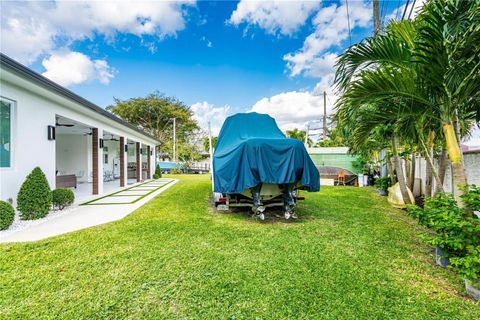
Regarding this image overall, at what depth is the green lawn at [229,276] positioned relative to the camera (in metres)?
2.33

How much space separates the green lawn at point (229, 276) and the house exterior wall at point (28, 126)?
86.5 inches

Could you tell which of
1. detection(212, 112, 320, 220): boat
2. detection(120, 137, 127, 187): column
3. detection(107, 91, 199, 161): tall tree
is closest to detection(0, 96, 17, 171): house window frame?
detection(212, 112, 320, 220): boat

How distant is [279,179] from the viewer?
203 inches

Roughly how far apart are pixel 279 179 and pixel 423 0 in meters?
3.65

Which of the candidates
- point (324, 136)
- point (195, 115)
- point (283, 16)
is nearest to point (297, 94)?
point (324, 136)

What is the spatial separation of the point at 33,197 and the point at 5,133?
5.01 ft

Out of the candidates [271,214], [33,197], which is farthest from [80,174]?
[271,214]

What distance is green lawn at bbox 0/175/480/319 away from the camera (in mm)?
→ 2326

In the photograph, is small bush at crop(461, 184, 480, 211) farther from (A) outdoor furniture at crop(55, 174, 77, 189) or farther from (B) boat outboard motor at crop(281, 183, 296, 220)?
(A) outdoor furniture at crop(55, 174, 77, 189)

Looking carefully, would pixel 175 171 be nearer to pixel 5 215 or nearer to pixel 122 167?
pixel 122 167

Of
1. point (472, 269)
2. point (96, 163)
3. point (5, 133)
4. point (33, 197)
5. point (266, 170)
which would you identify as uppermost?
point (5, 133)

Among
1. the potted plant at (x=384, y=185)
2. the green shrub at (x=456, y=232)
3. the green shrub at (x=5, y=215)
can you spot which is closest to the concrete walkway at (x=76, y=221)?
the green shrub at (x=5, y=215)

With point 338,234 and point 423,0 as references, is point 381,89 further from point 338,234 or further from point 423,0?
point 338,234

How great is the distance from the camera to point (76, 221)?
219 inches
